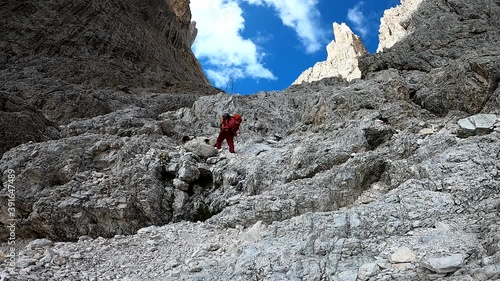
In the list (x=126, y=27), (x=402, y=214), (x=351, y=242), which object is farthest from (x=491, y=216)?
(x=126, y=27)

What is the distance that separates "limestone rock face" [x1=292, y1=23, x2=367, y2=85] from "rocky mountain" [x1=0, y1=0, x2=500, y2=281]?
79670 millimetres

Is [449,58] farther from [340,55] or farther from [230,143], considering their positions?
[340,55]

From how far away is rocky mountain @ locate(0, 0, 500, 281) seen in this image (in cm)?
841

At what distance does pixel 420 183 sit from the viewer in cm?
1055

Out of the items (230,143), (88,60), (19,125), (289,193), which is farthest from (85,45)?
(289,193)

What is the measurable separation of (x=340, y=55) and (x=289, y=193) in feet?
320

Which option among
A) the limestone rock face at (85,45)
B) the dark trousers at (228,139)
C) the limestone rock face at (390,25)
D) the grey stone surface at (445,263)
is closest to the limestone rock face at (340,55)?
the limestone rock face at (390,25)

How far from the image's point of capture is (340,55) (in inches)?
4112

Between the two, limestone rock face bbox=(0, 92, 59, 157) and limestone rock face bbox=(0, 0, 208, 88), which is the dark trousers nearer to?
limestone rock face bbox=(0, 92, 59, 157)

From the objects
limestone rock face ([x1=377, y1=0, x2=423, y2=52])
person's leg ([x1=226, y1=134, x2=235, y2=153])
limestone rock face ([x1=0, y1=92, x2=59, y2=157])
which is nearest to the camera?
person's leg ([x1=226, y1=134, x2=235, y2=153])

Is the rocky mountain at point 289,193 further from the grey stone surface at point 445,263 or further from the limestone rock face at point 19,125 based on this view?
the limestone rock face at point 19,125

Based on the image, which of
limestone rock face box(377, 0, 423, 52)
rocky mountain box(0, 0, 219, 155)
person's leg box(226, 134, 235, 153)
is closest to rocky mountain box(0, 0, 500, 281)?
person's leg box(226, 134, 235, 153)

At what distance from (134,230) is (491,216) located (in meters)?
10.0

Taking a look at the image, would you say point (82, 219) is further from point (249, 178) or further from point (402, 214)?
point (402, 214)
